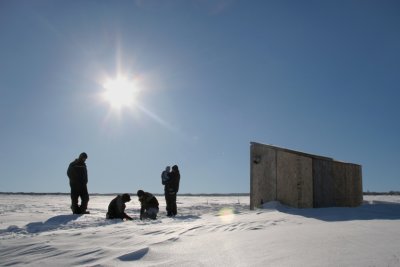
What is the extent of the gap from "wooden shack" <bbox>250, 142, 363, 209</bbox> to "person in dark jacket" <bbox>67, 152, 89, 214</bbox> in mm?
6455

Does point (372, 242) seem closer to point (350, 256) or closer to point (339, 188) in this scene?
point (350, 256)

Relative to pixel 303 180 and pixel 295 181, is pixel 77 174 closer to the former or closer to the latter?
pixel 295 181

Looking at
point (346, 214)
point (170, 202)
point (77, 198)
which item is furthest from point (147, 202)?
point (346, 214)

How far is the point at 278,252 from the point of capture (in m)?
3.55

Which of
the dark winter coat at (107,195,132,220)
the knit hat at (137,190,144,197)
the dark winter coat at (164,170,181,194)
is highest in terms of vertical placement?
the dark winter coat at (164,170,181,194)

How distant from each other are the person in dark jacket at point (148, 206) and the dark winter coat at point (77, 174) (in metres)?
1.73

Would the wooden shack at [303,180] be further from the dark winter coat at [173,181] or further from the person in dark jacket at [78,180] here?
the person in dark jacket at [78,180]

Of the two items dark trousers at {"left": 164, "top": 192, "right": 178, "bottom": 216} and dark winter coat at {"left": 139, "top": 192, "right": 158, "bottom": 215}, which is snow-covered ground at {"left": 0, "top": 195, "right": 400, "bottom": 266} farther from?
dark trousers at {"left": 164, "top": 192, "right": 178, "bottom": 216}

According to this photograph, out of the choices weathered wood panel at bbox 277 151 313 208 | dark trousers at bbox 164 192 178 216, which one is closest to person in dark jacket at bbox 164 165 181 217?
dark trousers at bbox 164 192 178 216

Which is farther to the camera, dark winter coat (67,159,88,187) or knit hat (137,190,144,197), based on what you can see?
knit hat (137,190,144,197)

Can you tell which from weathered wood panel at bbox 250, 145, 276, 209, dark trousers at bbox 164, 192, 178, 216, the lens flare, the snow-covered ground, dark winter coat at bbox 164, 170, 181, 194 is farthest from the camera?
weathered wood panel at bbox 250, 145, 276, 209

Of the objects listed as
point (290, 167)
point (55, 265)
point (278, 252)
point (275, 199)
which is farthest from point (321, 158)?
point (55, 265)

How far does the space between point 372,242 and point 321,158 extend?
28.0 feet

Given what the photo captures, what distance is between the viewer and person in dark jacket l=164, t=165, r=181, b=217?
41.0 ft
